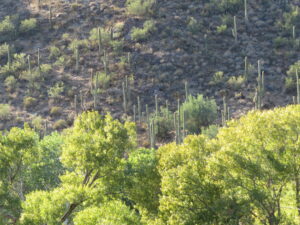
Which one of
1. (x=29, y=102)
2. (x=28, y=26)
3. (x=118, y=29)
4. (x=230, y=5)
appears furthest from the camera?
(x=28, y=26)

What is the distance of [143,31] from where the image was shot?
52250mm

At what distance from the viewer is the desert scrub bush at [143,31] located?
172 feet

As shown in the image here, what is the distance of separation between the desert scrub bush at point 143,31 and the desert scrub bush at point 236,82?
11.3m

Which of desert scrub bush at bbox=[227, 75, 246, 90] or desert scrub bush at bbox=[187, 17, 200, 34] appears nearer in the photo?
desert scrub bush at bbox=[227, 75, 246, 90]

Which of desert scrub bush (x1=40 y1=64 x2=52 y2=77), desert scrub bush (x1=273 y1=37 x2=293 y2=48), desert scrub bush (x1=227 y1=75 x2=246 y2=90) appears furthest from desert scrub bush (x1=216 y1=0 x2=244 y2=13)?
desert scrub bush (x1=40 y1=64 x2=52 y2=77)

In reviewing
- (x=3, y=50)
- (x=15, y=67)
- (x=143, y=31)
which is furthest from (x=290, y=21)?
(x=3, y=50)

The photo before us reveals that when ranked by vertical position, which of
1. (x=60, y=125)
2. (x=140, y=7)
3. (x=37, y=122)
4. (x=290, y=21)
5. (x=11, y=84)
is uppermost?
Answer: (x=140, y=7)

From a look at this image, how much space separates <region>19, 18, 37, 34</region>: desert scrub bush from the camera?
183 ft

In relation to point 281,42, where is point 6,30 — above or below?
above

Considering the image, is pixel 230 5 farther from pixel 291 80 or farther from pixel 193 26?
pixel 291 80

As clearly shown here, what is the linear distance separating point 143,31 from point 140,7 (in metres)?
4.68

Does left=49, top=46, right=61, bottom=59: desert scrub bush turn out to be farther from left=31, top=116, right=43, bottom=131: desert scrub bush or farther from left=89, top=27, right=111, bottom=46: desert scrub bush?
left=31, top=116, right=43, bottom=131: desert scrub bush

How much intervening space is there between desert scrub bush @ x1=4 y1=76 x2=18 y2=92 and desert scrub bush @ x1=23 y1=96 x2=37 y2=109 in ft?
10.0

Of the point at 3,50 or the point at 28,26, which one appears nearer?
the point at 3,50
